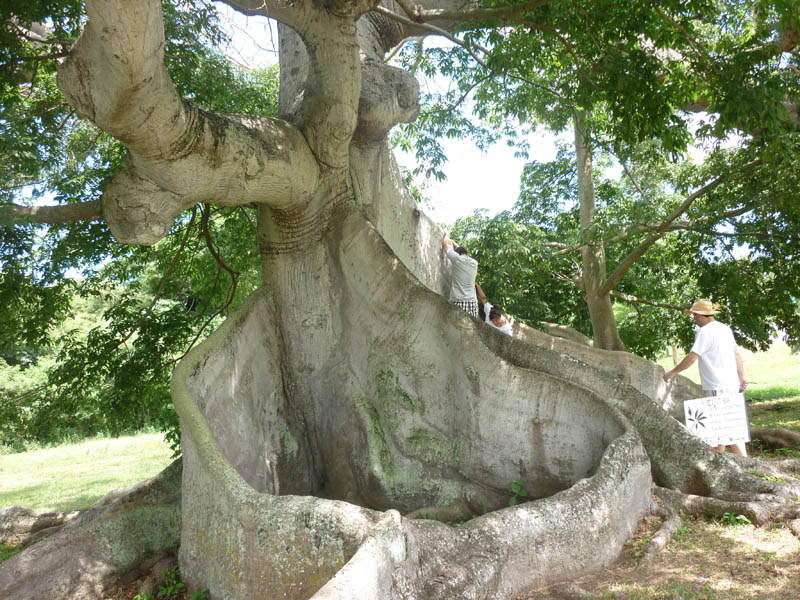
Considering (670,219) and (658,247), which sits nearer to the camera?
(670,219)

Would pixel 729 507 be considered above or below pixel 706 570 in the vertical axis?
above

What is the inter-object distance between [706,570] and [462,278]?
4696 millimetres

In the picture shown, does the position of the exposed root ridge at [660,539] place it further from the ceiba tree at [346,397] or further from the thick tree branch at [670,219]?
the thick tree branch at [670,219]

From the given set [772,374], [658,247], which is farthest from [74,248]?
[772,374]

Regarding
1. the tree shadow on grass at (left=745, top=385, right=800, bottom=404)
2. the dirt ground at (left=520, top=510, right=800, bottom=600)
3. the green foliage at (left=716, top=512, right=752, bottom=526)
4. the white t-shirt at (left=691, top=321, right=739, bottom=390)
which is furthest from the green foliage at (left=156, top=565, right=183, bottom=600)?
the tree shadow on grass at (left=745, top=385, right=800, bottom=404)

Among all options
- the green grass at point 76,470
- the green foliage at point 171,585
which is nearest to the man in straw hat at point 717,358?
the green foliage at point 171,585

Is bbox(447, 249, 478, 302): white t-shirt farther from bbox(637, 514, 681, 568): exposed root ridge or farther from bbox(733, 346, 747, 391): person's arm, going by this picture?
bbox(637, 514, 681, 568): exposed root ridge

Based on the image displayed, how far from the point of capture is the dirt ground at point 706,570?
3.47 metres

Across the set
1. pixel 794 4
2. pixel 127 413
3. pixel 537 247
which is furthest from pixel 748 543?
pixel 537 247

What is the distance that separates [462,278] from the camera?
7988 millimetres

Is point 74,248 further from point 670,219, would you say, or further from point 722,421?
point 670,219

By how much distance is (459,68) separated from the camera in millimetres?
11094

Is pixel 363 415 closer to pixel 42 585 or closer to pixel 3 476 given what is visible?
pixel 42 585

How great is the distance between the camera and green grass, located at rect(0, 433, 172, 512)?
10.6 m
